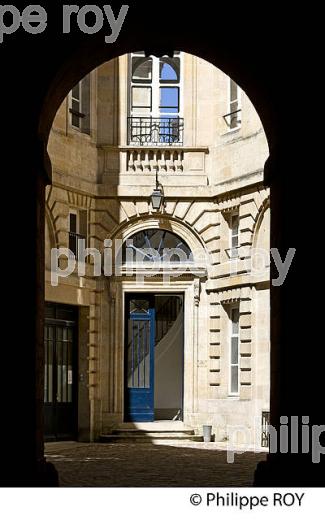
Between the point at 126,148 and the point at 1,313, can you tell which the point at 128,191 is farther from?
the point at 1,313

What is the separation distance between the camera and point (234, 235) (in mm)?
24391

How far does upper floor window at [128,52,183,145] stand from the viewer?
2517 centimetres

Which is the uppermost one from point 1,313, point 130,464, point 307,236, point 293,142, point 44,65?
point 44,65

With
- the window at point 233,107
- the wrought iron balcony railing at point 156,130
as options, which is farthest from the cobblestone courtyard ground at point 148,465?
the window at point 233,107

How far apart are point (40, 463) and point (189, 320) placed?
1302cm

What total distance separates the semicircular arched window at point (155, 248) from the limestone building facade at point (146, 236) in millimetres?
25

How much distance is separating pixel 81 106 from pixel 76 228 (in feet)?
7.91

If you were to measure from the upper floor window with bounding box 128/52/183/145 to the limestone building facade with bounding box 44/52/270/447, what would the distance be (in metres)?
0.02

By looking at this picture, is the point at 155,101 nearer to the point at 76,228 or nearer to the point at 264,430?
the point at 76,228

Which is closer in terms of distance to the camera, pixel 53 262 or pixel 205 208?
pixel 53 262

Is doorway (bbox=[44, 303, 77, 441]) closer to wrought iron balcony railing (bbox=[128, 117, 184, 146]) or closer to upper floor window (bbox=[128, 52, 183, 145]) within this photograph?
wrought iron balcony railing (bbox=[128, 117, 184, 146])

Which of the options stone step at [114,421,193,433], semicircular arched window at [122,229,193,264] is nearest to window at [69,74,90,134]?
semicircular arched window at [122,229,193,264]
